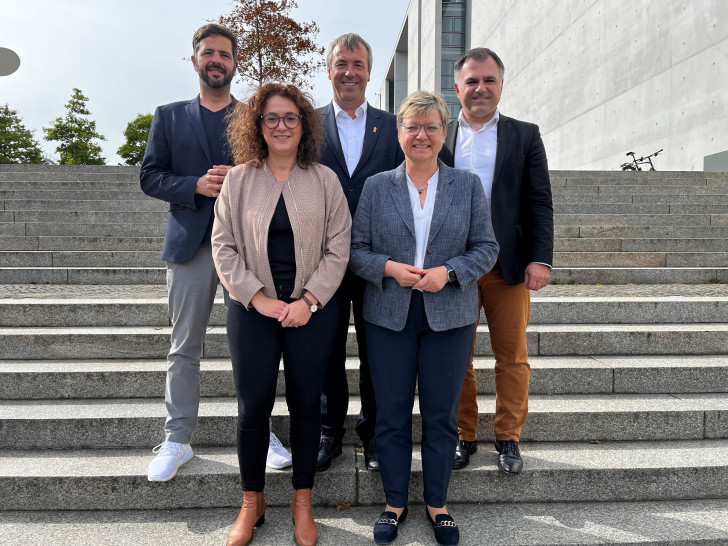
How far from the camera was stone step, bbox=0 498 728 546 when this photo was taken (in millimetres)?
2656

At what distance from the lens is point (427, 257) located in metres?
2.57

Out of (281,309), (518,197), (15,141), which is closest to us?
(281,309)

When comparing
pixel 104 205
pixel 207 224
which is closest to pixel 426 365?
pixel 207 224

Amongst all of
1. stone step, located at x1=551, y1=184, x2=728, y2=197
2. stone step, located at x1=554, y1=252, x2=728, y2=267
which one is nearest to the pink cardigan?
stone step, located at x1=554, y1=252, x2=728, y2=267

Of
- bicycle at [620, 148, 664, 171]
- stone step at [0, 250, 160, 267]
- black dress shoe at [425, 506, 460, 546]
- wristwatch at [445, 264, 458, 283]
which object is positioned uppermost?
bicycle at [620, 148, 664, 171]

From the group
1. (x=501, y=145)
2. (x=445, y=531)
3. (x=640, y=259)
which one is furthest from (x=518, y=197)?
(x=640, y=259)

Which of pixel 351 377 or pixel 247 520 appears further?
pixel 351 377

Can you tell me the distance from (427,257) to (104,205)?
691 cm

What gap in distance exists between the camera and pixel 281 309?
2.40 metres

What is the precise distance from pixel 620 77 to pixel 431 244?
1488 centimetres

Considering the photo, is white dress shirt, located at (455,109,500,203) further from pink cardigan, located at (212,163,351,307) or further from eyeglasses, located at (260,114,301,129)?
eyeglasses, located at (260,114,301,129)

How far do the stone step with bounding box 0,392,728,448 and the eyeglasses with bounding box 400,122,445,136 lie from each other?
185 cm

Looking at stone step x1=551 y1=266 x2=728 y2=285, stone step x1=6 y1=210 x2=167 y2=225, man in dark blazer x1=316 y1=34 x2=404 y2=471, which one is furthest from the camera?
stone step x1=6 y1=210 x2=167 y2=225

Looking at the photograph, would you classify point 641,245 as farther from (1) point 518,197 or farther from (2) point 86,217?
(2) point 86,217
